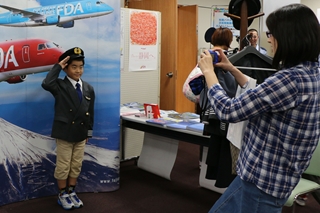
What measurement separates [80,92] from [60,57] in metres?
0.32

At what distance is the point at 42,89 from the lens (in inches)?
121

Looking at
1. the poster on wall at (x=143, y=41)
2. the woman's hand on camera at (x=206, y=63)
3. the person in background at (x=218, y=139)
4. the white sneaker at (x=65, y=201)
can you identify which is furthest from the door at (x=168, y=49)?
the woman's hand on camera at (x=206, y=63)

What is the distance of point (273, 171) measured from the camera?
131 cm

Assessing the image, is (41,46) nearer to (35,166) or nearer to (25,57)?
(25,57)

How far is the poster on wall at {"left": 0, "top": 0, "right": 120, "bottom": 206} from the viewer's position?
292cm

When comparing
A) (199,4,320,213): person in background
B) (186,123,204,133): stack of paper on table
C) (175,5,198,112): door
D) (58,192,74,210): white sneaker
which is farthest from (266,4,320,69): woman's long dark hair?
(175,5,198,112): door

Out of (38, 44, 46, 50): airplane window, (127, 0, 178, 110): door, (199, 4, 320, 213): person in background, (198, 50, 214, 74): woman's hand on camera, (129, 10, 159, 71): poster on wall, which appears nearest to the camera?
(199, 4, 320, 213): person in background

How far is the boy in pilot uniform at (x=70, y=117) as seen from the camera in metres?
2.91

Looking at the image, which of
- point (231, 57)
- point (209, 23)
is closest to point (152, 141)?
point (231, 57)

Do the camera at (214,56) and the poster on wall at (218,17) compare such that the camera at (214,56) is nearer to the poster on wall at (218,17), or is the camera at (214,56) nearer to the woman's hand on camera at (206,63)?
the woman's hand on camera at (206,63)

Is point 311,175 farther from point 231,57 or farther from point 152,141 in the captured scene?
point 152,141

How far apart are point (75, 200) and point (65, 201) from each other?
0.30 ft

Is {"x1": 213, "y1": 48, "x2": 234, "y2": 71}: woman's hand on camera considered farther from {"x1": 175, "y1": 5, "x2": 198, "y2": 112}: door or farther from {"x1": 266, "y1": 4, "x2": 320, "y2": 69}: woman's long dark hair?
{"x1": 175, "y1": 5, "x2": 198, "y2": 112}: door

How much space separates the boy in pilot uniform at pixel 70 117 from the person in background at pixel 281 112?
178 cm
